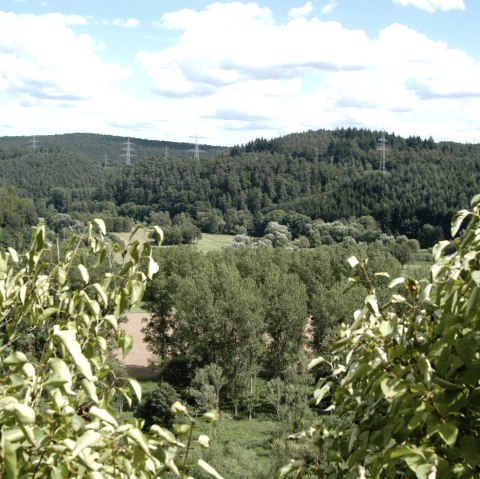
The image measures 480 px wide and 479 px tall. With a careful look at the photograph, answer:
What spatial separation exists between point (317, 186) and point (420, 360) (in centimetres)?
16187

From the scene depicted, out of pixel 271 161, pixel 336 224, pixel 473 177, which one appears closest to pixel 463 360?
pixel 336 224

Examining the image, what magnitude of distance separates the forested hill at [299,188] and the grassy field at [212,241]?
470 cm

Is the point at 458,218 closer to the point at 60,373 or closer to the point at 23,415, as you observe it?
the point at 60,373

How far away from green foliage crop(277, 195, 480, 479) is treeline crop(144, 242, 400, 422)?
29.4 meters

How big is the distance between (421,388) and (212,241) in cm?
11652

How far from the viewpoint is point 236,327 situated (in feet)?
125

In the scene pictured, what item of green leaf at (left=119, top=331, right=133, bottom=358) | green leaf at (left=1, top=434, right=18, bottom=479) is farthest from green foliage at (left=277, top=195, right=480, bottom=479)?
green leaf at (left=1, top=434, right=18, bottom=479)

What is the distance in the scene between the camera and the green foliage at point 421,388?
8.41ft

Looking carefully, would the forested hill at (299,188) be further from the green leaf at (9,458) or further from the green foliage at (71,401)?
the green leaf at (9,458)

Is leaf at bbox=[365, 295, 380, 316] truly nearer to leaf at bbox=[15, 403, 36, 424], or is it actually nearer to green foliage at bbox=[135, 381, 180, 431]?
leaf at bbox=[15, 403, 36, 424]

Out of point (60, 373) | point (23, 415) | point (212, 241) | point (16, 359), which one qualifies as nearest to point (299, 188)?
point (212, 241)

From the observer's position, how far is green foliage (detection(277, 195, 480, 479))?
101 inches

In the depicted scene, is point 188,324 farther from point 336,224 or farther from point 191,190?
point 191,190

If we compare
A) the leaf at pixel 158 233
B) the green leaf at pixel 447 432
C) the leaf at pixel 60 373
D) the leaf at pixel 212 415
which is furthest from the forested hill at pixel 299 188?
the leaf at pixel 60 373
